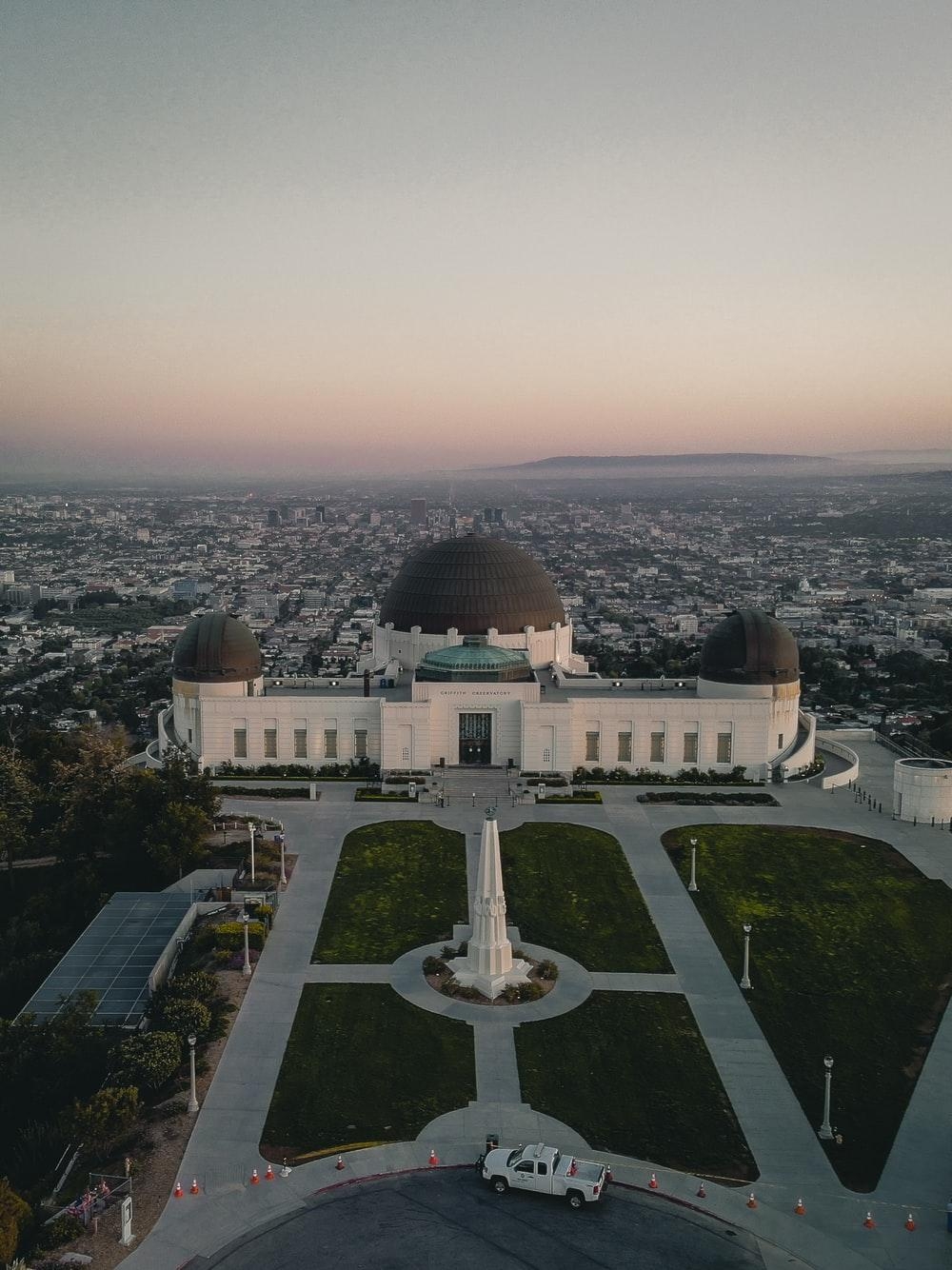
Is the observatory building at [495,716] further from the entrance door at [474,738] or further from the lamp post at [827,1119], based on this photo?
the lamp post at [827,1119]

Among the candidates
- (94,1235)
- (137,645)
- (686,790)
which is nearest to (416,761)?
(686,790)

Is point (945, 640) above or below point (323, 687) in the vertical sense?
below

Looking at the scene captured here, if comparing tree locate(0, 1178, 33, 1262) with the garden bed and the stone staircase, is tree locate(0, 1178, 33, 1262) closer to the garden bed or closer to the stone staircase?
the stone staircase

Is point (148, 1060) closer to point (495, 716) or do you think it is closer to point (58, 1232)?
point (58, 1232)

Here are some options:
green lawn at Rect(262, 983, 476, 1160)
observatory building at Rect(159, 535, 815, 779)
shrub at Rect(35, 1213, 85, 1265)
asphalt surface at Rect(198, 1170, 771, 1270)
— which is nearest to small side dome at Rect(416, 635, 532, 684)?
observatory building at Rect(159, 535, 815, 779)

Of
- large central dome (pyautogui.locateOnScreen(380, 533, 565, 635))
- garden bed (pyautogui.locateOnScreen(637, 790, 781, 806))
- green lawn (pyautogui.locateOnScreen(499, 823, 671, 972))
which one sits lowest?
garden bed (pyautogui.locateOnScreen(637, 790, 781, 806))

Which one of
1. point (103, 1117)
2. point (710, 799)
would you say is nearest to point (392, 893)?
point (103, 1117)

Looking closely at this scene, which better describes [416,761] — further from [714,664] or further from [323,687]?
[714,664]
